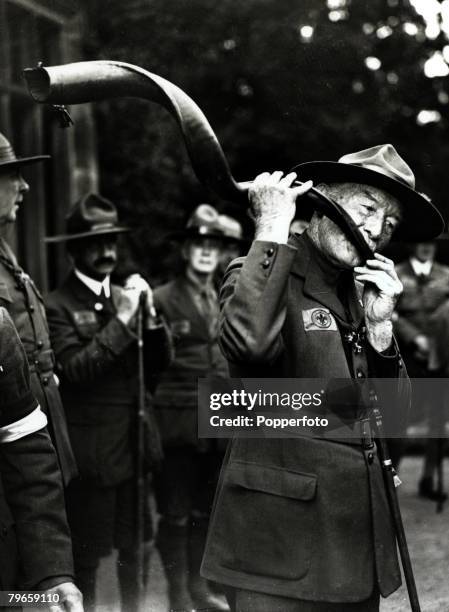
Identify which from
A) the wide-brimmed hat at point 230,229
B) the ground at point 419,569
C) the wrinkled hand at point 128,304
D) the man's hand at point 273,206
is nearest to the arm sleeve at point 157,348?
the wrinkled hand at point 128,304

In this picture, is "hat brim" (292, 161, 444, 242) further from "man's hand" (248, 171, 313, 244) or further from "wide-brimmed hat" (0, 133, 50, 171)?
"wide-brimmed hat" (0, 133, 50, 171)

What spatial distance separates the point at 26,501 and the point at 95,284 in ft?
9.33

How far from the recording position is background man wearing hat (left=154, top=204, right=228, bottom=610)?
17.8 feet

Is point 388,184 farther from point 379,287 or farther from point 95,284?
point 95,284

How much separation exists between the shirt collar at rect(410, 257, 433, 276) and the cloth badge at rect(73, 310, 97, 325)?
3.84 metres

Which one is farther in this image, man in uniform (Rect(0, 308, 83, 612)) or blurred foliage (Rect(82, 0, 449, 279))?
blurred foliage (Rect(82, 0, 449, 279))

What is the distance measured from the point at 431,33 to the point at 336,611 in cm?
558

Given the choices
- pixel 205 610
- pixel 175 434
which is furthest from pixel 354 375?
pixel 175 434

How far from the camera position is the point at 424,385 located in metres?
7.96

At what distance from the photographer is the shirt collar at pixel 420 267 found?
7.96 m

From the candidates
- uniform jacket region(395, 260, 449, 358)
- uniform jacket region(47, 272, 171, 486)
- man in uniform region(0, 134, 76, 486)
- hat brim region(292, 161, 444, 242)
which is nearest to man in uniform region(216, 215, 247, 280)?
uniform jacket region(47, 272, 171, 486)

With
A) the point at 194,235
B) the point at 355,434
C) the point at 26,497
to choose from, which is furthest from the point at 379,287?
the point at 194,235

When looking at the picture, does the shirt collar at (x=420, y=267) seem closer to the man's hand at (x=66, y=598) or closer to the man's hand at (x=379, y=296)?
the man's hand at (x=379, y=296)

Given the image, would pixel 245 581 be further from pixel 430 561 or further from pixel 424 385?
pixel 424 385
